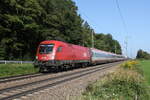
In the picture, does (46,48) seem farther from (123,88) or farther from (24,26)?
(24,26)

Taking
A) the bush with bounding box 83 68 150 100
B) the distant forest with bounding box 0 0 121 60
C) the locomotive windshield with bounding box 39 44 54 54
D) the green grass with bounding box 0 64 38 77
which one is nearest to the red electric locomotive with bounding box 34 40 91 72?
the locomotive windshield with bounding box 39 44 54 54

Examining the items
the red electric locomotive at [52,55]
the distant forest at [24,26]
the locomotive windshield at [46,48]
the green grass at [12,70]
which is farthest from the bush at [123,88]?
the distant forest at [24,26]

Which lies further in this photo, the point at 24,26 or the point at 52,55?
the point at 24,26

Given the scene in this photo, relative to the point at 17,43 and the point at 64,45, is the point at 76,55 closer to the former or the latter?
the point at 64,45

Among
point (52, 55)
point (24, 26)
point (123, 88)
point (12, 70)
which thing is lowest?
point (123, 88)

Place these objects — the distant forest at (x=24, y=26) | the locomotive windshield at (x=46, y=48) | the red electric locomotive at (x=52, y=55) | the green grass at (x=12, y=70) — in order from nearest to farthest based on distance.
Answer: the green grass at (x=12, y=70)
the red electric locomotive at (x=52, y=55)
the locomotive windshield at (x=46, y=48)
the distant forest at (x=24, y=26)

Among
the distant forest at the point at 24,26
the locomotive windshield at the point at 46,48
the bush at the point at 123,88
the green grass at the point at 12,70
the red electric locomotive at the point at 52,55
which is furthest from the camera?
the distant forest at the point at 24,26

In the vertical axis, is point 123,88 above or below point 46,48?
below

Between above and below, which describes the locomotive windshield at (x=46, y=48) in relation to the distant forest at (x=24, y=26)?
below

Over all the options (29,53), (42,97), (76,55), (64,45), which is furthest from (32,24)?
(42,97)

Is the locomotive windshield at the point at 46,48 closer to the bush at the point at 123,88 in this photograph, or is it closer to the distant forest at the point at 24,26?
the bush at the point at 123,88

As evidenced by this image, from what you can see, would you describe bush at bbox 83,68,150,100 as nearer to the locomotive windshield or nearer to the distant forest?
the locomotive windshield

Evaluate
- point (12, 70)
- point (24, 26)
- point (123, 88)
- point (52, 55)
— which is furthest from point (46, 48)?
point (24, 26)

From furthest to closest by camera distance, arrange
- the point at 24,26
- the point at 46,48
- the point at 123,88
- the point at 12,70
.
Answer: the point at 24,26, the point at 46,48, the point at 12,70, the point at 123,88
